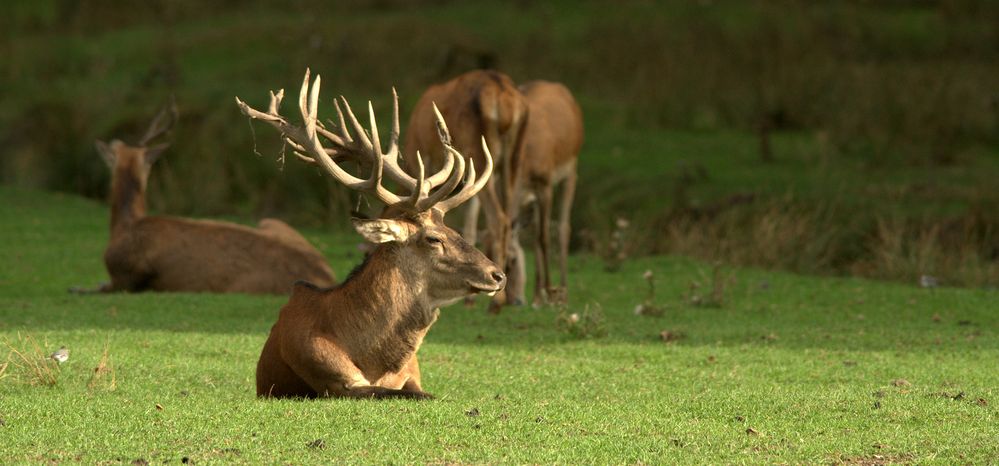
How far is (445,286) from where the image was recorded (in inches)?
338

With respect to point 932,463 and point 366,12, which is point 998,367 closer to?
point 932,463

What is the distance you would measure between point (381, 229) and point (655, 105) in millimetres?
17905

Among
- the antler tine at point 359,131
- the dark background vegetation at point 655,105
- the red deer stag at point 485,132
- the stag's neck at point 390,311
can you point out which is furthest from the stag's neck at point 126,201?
the stag's neck at point 390,311

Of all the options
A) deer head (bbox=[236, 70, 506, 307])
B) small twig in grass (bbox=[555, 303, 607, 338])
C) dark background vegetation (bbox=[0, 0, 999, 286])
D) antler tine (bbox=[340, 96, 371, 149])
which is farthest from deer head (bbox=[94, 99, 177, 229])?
deer head (bbox=[236, 70, 506, 307])

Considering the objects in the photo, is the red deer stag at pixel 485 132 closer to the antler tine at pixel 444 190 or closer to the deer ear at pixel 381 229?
the antler tine at pixel 444 190

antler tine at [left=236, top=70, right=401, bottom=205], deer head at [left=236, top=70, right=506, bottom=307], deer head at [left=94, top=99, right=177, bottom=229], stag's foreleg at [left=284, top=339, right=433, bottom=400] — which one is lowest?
deer head at [left=94, top=99, right=177, bottom=229]

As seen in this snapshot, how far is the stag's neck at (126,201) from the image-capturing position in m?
15.3

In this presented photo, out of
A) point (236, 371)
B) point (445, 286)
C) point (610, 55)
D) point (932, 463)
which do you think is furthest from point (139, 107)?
point (932, 463)

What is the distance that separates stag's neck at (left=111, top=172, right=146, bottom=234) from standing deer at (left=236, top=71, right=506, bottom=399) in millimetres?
6888

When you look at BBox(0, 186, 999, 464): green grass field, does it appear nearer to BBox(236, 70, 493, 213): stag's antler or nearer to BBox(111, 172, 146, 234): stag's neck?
BBox(111, 172, 146, 234): stag's neck

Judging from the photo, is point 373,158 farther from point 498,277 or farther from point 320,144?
point 498,277

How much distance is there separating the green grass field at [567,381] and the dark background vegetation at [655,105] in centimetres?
192

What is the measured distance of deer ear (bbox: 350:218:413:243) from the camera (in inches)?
327

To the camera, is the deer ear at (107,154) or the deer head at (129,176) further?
the deer ear at (107,154)
